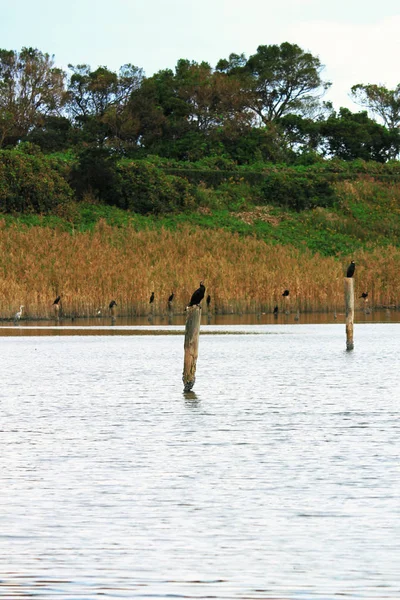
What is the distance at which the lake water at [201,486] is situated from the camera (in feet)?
30.9

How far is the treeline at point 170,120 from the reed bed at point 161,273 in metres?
24.8

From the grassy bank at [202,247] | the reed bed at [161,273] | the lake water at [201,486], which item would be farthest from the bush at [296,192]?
the lake water at [201,486]

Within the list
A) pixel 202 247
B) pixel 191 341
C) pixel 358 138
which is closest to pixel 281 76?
pixel 358 138

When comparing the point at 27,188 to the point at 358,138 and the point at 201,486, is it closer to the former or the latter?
the point at 358,138

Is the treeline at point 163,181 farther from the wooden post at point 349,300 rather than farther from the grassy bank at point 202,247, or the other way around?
the wooden post at point 349,300

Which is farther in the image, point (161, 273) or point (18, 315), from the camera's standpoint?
point (161, 273)

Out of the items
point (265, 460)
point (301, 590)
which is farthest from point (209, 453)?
point (301, 590)

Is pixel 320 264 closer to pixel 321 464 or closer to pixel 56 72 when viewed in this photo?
pixel 56 72

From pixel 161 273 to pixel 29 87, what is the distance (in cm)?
4436

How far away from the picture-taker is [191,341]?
942 inches

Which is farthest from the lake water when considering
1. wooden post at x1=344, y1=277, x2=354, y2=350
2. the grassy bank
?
the grassy bank

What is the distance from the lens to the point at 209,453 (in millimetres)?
16000

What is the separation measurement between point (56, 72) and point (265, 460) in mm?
83946

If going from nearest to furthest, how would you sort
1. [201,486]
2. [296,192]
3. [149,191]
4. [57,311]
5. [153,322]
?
[201,486] → [57,311] → [153,322] → [149,191] → [296,192]
